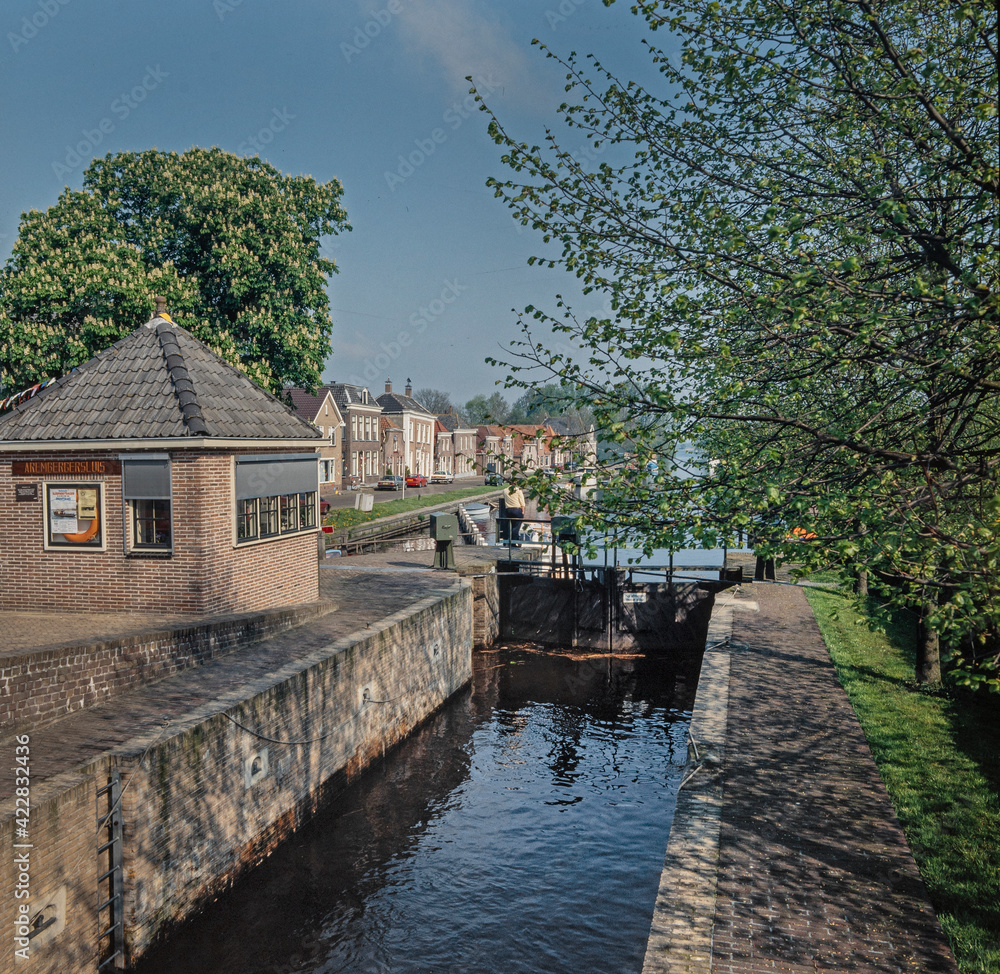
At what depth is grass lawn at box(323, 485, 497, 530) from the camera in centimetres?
3130

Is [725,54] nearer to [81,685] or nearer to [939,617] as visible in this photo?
[939,617]

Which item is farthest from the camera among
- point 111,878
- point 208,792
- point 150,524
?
point 150,524

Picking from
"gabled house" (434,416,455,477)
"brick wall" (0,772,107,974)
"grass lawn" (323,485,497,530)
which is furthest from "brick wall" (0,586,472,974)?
"gabled house" (434,416,455,477)

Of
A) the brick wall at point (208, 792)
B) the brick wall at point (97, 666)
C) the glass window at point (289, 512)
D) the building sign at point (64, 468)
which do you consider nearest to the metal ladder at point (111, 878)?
the brick wall at point (208, 792)

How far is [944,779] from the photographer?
28.1 ft

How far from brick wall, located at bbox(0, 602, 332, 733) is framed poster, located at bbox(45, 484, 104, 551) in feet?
8.05

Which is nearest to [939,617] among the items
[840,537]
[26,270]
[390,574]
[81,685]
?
[840,537]

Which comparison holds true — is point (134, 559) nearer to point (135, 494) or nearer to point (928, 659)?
point (135, 494)

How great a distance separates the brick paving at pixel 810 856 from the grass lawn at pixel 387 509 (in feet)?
71.4

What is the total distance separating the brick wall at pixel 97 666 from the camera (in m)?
8.16

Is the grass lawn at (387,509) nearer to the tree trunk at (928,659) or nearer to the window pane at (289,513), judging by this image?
the window pane at (289,513)

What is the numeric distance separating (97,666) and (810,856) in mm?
7710

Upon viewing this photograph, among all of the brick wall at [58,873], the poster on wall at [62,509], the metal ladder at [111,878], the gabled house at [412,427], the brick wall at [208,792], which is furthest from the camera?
the gabled house at [412,427]

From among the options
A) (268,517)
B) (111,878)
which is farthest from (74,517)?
(111,878)
